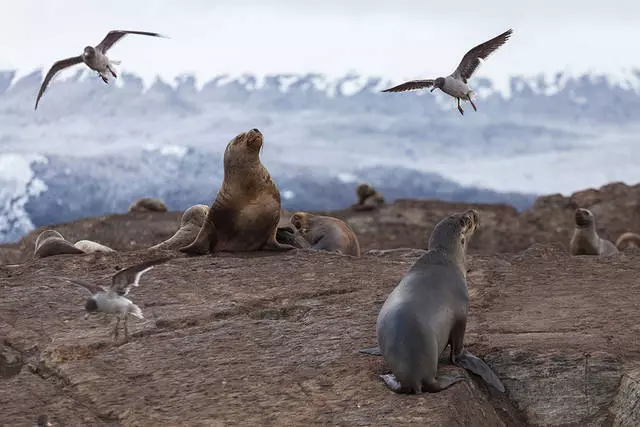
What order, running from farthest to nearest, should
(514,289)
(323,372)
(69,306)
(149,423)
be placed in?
(514,289), (69,306), (323,372), (149,423)

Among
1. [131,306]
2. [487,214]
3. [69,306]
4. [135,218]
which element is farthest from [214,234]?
[487,214]

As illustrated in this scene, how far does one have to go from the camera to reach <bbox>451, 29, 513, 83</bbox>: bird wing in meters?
9.27

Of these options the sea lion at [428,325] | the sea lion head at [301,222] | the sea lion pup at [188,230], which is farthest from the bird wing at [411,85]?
the sea lion head at [301,222]

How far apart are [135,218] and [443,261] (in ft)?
50.2

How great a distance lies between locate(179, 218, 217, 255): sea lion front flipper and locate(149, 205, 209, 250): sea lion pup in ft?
2.92

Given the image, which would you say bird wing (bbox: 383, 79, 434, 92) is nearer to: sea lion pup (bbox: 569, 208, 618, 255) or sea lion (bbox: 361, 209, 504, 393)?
sea lion (bbox: 361, 209, 504, 393)

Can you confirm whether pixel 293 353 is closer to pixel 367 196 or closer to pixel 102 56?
pixel 102 56

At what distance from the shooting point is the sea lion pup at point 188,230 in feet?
41.2

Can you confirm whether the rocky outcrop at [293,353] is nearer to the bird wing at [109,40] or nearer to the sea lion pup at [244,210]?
the sea lion pup at [244,210]

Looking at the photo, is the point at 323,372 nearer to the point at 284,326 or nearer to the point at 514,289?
the point at 284,326

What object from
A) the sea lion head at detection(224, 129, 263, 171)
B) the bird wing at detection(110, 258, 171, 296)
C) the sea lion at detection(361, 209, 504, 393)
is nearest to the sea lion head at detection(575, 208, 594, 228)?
the sea lion head at detection(224, 129, 263, 171)

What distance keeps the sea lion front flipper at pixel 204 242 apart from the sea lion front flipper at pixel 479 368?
4772 millimetres

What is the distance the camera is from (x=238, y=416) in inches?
258

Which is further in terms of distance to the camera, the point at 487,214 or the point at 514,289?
the point at 487,214
